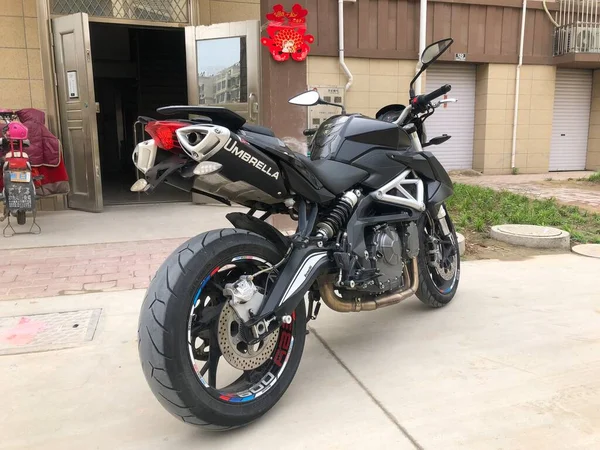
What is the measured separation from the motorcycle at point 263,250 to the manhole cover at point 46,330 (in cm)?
107

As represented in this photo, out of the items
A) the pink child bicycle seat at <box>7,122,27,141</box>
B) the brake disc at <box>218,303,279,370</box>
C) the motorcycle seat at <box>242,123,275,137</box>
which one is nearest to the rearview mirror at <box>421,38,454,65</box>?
the motorcycle seat at <box>242,123,275,137</box>

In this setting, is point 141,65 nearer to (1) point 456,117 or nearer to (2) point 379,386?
(1) point 456,117

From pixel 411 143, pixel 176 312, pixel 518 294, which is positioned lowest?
pixel 518 294

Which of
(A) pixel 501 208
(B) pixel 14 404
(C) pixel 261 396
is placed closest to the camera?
(C) pixel 261 396

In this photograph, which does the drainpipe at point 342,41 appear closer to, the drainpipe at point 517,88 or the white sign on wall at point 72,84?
the drainpipe at point 517,88

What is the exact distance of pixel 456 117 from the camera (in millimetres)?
11188

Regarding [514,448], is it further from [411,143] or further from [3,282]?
[3,282]

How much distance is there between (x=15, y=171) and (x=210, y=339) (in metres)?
4.56

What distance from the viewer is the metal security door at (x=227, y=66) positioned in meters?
7.01

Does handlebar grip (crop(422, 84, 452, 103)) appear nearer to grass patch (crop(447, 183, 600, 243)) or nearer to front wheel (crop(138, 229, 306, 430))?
front wheel (crop(138, 229, 306, 430))

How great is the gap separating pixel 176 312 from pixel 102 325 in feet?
5.33

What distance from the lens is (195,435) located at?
2.15 metres

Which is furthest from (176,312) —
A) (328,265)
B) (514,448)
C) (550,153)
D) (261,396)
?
(550,153)

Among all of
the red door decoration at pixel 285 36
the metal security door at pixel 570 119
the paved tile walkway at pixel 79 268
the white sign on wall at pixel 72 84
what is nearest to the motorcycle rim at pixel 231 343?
the paved tile walkway at pixel 79 268
